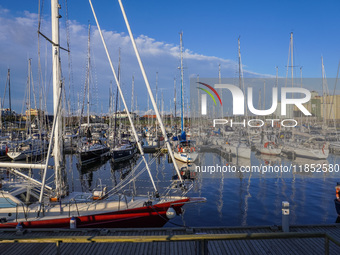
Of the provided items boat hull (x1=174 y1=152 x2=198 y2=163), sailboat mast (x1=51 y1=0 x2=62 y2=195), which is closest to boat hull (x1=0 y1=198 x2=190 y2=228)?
sailboat mast (x1=51 y1=0 x2=62 y2=195)

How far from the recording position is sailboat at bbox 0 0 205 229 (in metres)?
11.5

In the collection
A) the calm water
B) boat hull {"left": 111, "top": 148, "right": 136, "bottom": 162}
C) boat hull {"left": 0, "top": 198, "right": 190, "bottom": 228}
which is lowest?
the calm water

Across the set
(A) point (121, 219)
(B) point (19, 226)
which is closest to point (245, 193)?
(A) point (121, 219)

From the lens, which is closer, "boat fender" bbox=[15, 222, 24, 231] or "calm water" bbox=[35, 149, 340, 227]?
"boat fender" bbox=[15, 222, 24, 231]

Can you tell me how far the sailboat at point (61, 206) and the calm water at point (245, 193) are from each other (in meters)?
1.66

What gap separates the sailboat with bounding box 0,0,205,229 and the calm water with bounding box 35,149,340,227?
1664 millimetres

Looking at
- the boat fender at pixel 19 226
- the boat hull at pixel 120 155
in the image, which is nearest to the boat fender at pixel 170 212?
the boat fender at pixel 19 226

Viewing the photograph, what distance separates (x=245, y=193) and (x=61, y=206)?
15.9 metres

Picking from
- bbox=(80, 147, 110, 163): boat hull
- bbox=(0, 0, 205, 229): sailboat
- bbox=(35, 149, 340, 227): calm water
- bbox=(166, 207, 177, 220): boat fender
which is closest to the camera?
bbox=(0, 0, 205, 229): sailboat

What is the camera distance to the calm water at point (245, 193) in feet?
54.7

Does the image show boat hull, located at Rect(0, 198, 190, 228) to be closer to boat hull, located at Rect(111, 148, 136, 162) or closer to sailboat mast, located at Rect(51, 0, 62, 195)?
sailboat mast, located at Rect(51, 0, 62, 195)

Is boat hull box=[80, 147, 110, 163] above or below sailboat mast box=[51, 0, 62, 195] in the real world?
below

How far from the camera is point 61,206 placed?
1216 cm

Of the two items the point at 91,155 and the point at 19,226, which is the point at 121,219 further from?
the point at 91,155
